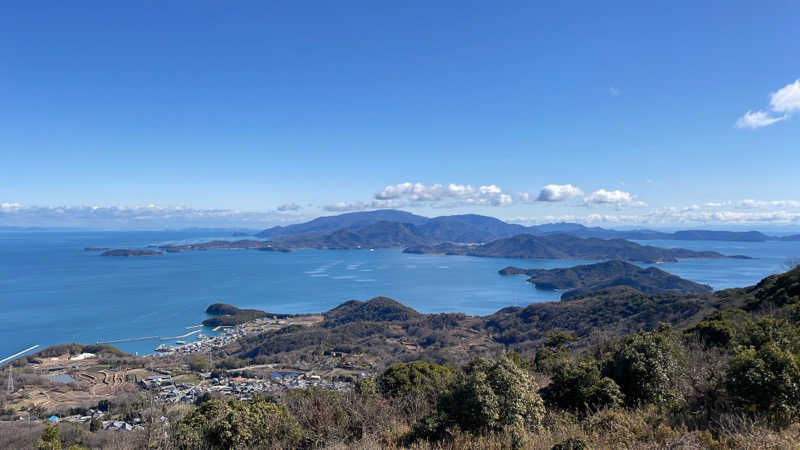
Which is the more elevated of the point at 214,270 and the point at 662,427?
the point at 662,427

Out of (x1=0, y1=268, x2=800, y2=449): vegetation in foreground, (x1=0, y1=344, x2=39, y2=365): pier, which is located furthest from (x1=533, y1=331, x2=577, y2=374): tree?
(x1=0, y1=344, x2=39, y2=365): pier

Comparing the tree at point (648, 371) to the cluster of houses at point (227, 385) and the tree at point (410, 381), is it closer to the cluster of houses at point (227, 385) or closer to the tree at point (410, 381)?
the tree at point (410, 381)

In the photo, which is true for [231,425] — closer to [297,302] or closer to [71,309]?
[297,302]

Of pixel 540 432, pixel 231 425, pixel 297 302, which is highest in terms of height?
pixel 540 432

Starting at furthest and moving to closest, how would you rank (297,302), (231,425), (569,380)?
(297,302)
(569,380)
(231,425)

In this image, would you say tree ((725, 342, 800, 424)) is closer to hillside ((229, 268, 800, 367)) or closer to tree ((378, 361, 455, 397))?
tree ((378, 361, 455, 397))

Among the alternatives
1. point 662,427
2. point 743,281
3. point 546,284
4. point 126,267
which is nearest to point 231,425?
point 662,427

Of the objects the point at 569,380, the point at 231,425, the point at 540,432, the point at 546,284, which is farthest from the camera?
the point at 546,284
